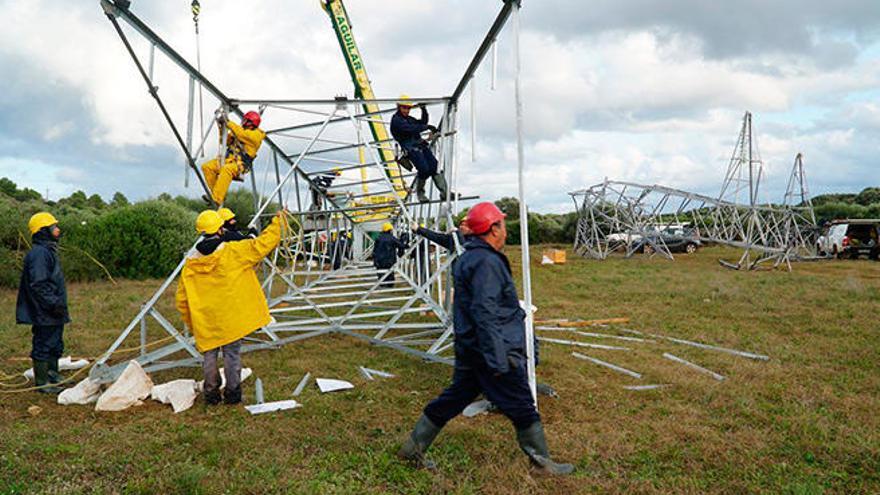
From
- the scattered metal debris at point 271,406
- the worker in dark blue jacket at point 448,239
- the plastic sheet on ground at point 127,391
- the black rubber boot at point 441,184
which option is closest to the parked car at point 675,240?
the black rubber boot at point 441,184

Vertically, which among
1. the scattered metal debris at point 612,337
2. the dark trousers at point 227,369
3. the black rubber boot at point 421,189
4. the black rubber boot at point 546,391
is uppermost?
the black rubber boot at point 421,189

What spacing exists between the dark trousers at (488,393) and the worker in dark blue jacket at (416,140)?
13.1 feet

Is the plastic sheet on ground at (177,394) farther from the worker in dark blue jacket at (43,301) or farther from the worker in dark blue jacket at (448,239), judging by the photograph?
the worker in dark blue jacket at (448,239)

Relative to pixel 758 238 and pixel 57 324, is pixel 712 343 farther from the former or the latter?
pixel 758 238

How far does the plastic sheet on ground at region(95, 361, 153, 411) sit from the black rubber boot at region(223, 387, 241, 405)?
810mm

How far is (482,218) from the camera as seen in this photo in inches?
141

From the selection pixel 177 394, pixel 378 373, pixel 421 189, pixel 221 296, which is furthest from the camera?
pixel 421 189

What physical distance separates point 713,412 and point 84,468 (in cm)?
499

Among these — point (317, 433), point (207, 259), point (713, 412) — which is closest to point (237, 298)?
point (207, 259)

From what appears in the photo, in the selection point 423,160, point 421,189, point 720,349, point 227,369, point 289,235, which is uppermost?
point 423,160

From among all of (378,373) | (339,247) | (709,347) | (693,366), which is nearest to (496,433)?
(378,373)

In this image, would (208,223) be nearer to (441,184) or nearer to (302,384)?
(302,384)

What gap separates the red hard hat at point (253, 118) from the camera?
267 inches

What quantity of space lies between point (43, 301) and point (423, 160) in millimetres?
4486
